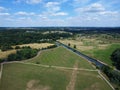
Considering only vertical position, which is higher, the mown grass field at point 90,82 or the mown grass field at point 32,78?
the mown grass field at point 32,78

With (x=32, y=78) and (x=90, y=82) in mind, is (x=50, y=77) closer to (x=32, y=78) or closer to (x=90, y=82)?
(x=32, y=78)

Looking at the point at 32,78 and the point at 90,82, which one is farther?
the point at 32,78

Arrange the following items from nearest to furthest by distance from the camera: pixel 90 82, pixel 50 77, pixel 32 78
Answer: pixel 90 82 < pixel 32 78 < pixel 50 77

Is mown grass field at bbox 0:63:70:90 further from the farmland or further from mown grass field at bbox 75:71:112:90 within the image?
mown grass field at bbox 75:71:112:90

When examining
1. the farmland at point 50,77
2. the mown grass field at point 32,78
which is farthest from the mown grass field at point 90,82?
the mown grass field at point 32,78

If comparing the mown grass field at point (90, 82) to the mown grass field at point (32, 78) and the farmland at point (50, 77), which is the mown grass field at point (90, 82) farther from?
the mown grass field at point (32, 78)

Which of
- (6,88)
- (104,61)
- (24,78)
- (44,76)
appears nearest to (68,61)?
(104,61)

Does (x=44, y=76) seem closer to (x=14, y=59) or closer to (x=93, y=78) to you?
(x=93, y=78)

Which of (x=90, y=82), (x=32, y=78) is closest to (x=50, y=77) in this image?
(x=32, y=78)
